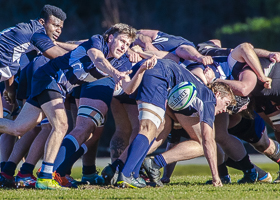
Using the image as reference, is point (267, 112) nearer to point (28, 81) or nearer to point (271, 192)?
point (271, 192)

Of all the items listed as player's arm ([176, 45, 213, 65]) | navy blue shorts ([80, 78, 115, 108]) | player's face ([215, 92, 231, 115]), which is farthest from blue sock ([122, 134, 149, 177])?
player's arm ([176, 45, 213, 65])

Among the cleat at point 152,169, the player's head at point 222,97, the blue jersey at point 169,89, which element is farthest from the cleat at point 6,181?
the player's head at point 222,97

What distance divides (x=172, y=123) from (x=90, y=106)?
1020 mm

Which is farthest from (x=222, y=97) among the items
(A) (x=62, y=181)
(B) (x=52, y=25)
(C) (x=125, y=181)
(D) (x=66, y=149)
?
(B) (x=52, y=25)

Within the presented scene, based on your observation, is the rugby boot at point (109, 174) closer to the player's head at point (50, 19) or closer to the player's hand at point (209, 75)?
the player's hand at point (209, 75)

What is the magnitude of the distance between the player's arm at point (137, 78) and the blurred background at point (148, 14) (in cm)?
1785

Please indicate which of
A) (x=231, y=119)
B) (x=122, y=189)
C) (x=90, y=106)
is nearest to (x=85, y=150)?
(x=90, y=106)

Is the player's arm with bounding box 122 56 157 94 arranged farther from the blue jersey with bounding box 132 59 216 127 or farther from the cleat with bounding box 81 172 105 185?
the cleat with bounding box 81 172 105 185

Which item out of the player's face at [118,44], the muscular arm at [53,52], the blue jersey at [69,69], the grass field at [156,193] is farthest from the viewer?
the muscular arm at [53,52]

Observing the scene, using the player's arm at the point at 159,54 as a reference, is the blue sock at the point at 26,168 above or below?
below

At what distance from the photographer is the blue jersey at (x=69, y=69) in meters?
5.30

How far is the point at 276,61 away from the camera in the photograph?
6098mm

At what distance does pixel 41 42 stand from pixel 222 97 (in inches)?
85.2

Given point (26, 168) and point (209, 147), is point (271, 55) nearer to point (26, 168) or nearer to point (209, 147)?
point (209, 147)
